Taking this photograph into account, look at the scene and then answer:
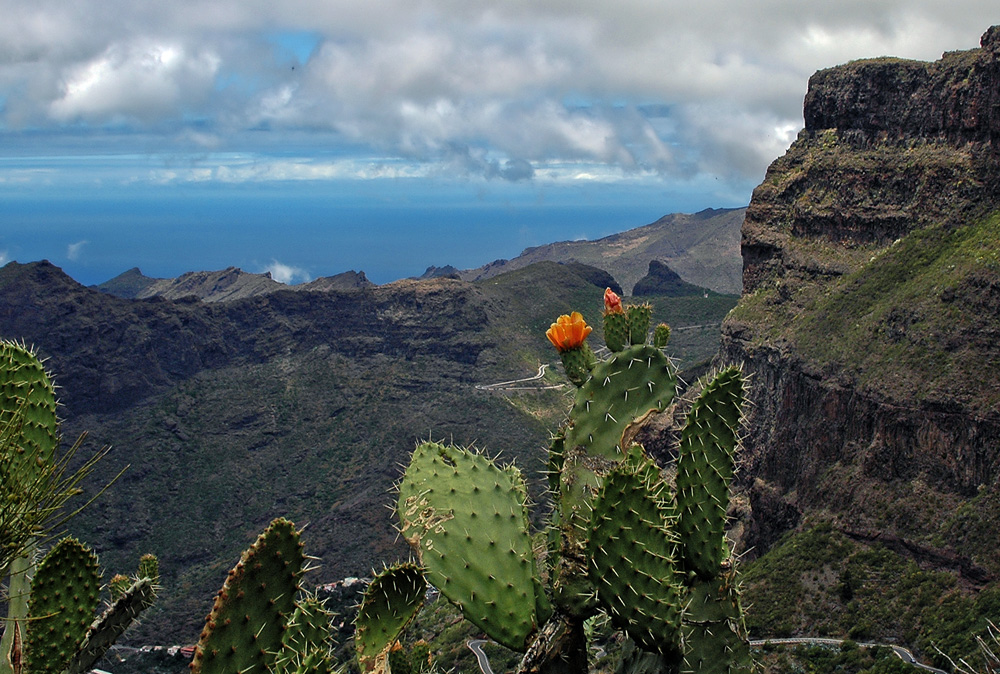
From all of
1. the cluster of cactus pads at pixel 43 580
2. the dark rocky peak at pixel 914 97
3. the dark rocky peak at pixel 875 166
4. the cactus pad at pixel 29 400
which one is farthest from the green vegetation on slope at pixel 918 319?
the cactus pad at pixel 29 400

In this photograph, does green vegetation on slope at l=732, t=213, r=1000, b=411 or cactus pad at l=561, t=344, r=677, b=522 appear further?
green vegetation on slope at l=732, t=213, r=1000, b=411

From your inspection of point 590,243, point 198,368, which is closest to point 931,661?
point 198,368

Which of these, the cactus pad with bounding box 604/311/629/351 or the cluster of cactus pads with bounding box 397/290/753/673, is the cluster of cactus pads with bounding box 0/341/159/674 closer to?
the cluster of cactus pads with bounding box 397/290/753/673

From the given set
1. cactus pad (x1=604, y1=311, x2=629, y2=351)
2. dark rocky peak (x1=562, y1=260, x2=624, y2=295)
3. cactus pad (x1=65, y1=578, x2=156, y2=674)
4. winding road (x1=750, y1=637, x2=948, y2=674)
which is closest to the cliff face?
winding road (x1=750, y1=637, x2=948, y2=674)

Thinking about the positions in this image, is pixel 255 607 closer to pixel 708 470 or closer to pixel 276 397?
pixel 708 470

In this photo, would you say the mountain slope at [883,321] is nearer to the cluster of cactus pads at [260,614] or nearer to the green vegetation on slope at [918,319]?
the green vegetation on slope at [918,319]

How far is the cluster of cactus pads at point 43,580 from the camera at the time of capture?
4598 mm

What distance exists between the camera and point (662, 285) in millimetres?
121188

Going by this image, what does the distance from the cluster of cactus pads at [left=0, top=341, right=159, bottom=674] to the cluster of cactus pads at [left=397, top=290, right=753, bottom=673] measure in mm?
2026

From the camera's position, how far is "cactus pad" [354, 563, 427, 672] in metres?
5.32

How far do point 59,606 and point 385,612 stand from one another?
6.68 feet

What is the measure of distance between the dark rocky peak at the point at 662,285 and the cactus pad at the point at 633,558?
4431 inches

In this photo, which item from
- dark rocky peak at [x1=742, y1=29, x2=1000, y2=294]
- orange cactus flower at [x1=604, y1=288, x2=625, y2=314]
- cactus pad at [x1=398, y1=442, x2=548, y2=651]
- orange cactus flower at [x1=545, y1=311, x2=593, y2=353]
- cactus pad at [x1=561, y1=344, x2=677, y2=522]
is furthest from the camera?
dark rocky peak at [x1=742, y1=29, x2=1000, y2=294]

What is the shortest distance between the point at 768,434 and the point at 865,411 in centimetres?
881
